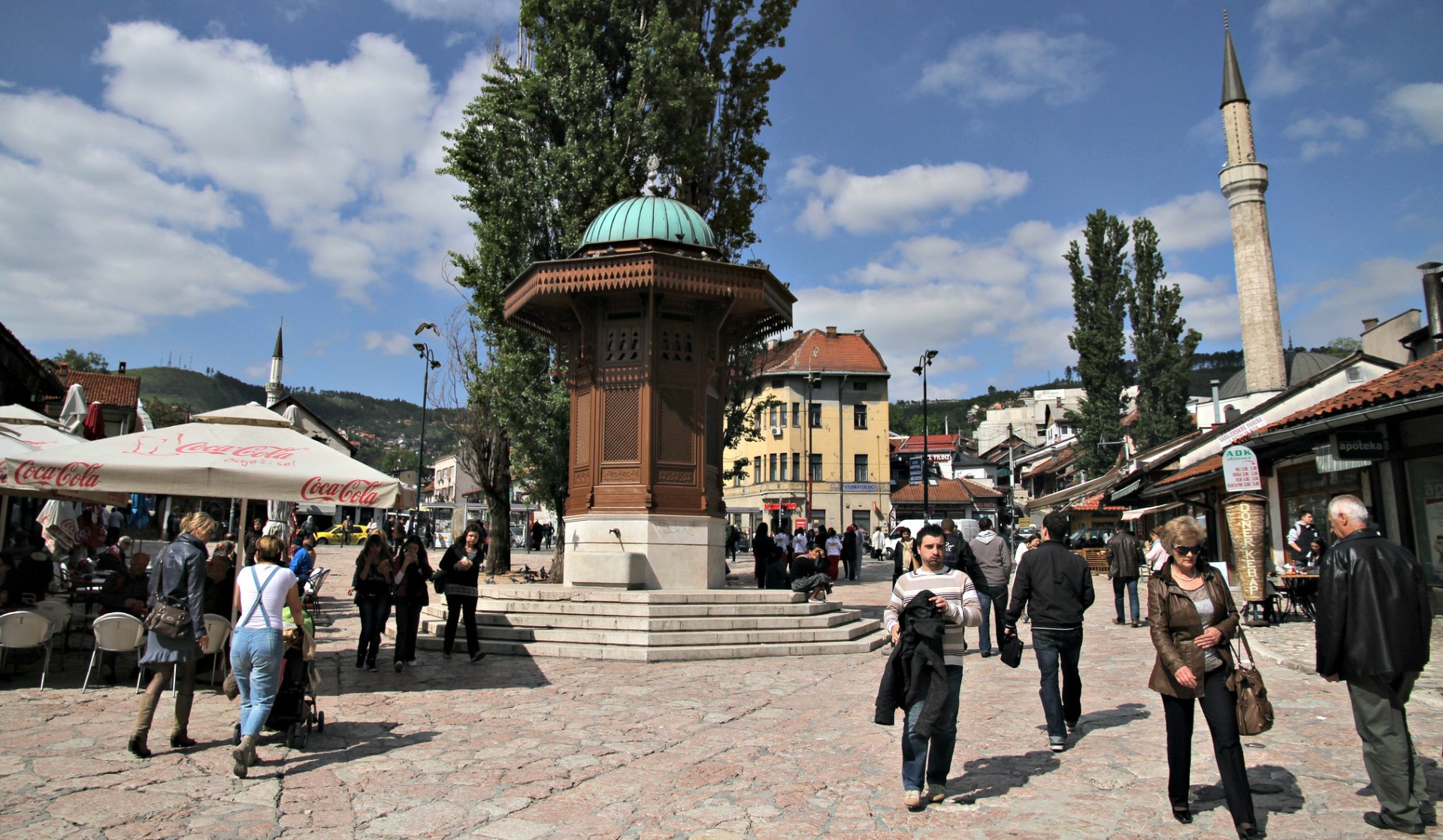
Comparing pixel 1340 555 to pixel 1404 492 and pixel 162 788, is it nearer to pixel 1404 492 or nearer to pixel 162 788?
pixel 162 788

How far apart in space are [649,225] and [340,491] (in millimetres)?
7263

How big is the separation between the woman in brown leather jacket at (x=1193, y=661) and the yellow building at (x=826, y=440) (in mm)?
49428

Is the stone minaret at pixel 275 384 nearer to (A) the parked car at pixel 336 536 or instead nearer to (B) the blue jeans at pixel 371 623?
(A) the parked car at pixel 336 536

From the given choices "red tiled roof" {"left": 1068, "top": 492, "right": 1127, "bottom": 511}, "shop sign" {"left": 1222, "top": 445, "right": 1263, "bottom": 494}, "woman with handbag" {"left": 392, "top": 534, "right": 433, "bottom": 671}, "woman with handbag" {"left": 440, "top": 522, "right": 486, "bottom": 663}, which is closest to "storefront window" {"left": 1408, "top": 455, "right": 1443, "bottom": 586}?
"shop sign" {"left": 1222, "top": 445, "right": 1263, "bottom": 494}

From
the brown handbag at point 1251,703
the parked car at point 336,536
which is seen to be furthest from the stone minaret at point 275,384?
the brown handbag at point 1251,703

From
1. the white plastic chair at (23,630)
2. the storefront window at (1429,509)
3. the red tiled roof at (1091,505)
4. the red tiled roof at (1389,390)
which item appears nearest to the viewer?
the white plastic chair at (23,630)

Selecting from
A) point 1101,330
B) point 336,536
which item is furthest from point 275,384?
point 1101,330

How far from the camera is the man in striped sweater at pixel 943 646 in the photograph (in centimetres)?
492

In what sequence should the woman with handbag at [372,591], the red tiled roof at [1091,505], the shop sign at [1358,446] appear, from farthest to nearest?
the red tiled roof at [1091,505]
the shop sign at [1358,446]
the woman with handbag at [372,591]

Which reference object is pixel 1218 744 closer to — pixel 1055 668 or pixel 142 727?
pixel 1055 668

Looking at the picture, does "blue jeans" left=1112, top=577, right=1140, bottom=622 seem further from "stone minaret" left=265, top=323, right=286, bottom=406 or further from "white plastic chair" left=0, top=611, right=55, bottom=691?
"stone minaret" left=265, top=323, right=286, bottom=406

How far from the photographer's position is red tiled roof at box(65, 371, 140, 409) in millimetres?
37219

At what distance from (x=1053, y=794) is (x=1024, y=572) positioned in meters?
1.78

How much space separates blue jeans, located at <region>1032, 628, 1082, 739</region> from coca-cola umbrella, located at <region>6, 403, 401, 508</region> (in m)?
5.61
